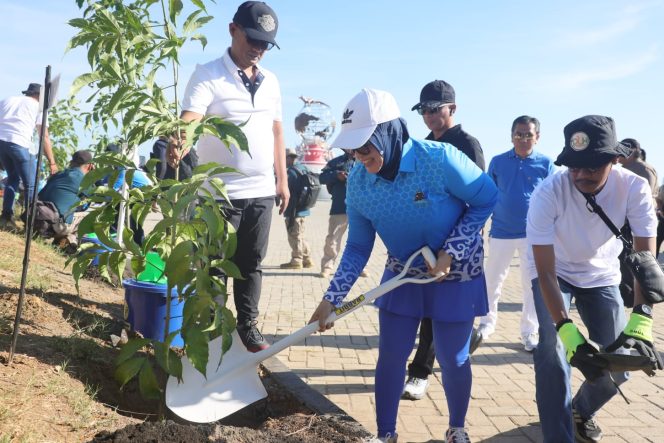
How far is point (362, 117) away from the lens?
114 inches

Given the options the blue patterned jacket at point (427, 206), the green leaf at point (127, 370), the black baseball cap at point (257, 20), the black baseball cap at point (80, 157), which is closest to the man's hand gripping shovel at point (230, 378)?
the blue patterned jacket at point (427, 206)

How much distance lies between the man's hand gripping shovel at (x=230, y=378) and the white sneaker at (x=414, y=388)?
3.98 feet

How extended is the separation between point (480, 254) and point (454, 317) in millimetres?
354

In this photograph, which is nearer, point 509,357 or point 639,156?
point 509,357

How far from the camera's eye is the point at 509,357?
17.8 ft

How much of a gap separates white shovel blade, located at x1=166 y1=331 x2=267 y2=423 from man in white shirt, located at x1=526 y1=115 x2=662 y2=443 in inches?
57.5

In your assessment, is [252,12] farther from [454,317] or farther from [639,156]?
[639,156]

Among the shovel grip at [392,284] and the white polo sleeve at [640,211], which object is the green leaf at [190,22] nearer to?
the shovel grip at [392,284]

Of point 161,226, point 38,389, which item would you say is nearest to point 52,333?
point 38,389

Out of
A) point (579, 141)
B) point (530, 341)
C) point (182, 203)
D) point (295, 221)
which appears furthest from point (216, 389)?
point (295, 221)

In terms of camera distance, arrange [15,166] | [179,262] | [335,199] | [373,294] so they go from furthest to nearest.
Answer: [335,199] → [15,166] → [373,294] → [179,262]

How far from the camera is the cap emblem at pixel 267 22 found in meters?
4.16

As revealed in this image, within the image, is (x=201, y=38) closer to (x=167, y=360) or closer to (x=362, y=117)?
(x=362, y=117)

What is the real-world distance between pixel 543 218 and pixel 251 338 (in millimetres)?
2190
